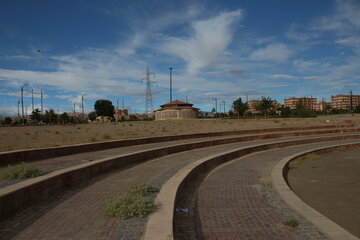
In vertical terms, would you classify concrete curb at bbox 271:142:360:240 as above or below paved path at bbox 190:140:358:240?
above

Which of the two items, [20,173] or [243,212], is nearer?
[243,212]

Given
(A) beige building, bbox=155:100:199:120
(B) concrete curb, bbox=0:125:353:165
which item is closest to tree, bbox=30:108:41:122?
(A) beige building, bbox=155:100:199:120

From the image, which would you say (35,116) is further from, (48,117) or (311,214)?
(311,214)

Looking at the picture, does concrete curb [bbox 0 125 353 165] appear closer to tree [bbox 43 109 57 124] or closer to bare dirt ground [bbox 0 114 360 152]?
bare dirt ground [bbox 0 114 360 152]

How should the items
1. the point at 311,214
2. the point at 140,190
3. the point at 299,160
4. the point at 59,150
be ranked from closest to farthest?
the point at 311,214
the point at 140,190
the point at 59,150
the point at 299,160

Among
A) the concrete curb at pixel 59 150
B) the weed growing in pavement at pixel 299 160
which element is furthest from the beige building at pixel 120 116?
the weed growing in pavement at pixel 299 160

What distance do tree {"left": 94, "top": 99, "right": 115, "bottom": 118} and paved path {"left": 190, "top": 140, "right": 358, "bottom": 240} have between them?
101378 millimetres

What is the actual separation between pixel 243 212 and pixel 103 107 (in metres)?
104

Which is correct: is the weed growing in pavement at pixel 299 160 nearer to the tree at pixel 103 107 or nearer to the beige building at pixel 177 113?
the beige building at pixel 177 113

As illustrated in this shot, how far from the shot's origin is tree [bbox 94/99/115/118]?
103 m

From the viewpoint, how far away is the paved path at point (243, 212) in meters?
3.89

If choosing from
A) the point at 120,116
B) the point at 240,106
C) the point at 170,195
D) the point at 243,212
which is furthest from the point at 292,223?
the point at 120,116

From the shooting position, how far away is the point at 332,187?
7.02 meters

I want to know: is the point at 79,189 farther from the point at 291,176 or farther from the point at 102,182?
the point at 291,176
